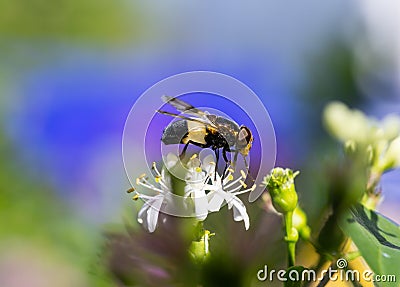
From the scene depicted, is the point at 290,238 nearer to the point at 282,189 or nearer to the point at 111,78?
the point at 282,189

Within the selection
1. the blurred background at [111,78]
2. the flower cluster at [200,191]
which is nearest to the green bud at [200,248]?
the flower cluster at [200,191]

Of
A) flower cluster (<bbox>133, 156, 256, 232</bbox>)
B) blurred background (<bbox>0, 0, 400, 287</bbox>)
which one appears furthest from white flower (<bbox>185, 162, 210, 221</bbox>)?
blurred background (<bbox>0, 0, 400, 287</bbox>)

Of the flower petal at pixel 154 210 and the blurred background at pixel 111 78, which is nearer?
the flower petal at pixel 154 210

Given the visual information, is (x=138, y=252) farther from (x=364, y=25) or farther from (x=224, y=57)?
(x=364, y=25)

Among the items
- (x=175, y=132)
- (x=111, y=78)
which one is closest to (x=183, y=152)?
(x=175, y=132)

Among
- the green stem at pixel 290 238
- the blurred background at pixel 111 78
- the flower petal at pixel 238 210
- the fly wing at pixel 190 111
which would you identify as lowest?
the green stem at pixel 290 238

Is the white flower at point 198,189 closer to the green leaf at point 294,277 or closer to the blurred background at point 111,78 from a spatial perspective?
the green leaf at point 294,277

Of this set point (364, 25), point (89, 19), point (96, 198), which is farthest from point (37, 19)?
point (364, 25)
